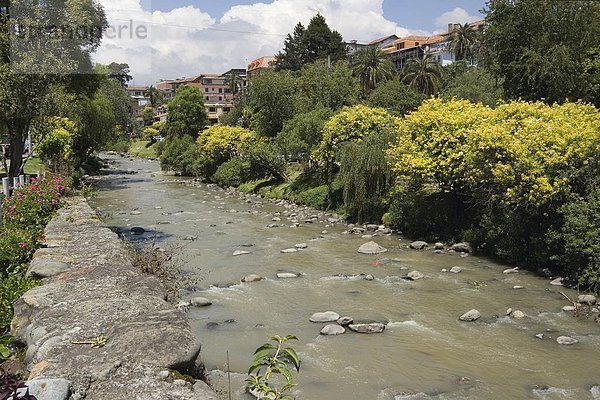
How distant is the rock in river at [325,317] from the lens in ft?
40.3

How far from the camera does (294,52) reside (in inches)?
2788

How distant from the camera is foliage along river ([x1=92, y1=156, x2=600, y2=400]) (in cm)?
929

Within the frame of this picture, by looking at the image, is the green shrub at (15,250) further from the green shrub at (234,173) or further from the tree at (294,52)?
the tree at (294,52)

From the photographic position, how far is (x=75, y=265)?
30.6 ft

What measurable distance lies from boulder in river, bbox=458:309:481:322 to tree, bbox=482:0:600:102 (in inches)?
581

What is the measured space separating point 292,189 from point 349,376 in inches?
962

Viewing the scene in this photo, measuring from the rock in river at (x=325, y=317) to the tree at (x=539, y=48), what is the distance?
16.6 metres

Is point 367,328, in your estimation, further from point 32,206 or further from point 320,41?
point 320,41

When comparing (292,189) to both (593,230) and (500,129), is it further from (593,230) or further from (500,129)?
(593,230)

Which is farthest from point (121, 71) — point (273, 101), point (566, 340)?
point (566, 340)

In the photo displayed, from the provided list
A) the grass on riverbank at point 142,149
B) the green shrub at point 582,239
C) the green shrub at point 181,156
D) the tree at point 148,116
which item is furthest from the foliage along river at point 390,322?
the tree at point 148,116

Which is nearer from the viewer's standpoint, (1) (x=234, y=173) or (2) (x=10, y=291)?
(2) (x=10, y=291)

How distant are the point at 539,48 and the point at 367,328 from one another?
18902 mm

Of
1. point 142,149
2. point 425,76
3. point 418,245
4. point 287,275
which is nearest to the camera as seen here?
point 287,275
